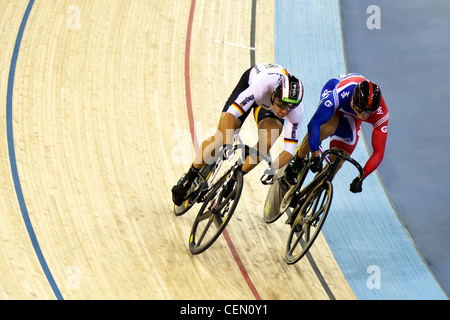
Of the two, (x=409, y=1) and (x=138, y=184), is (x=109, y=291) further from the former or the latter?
(x=409, y=1)

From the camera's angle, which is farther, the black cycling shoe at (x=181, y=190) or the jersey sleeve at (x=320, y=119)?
the black cycling shoe at (x=181, y=190)

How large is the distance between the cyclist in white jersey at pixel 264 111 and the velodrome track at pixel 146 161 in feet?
2.22

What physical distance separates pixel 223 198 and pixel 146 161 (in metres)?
1.29

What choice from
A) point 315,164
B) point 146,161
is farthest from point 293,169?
point 146,161

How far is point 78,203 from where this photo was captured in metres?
4.72

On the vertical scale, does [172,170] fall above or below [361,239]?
above

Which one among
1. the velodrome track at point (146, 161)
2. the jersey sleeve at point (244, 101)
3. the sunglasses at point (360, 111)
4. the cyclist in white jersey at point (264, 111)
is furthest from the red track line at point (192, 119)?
the sunglasses at point (360, 111)

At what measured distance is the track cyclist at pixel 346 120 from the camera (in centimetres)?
393

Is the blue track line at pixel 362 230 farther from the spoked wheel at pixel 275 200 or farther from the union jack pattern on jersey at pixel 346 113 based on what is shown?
the union jack pattern on jersey at pixel 346 113

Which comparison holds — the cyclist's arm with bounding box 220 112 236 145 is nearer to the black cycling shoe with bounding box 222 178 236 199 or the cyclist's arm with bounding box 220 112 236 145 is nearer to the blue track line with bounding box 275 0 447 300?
the black cycling shoe with bounding box 222 178 236 199

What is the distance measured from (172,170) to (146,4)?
2.95 m

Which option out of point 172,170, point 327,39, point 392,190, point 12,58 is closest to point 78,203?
point 172,170

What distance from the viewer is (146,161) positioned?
5.37 m

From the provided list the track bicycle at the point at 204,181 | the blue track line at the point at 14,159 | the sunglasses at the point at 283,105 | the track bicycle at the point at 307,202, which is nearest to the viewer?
the sunglasses at the point at 283,105
